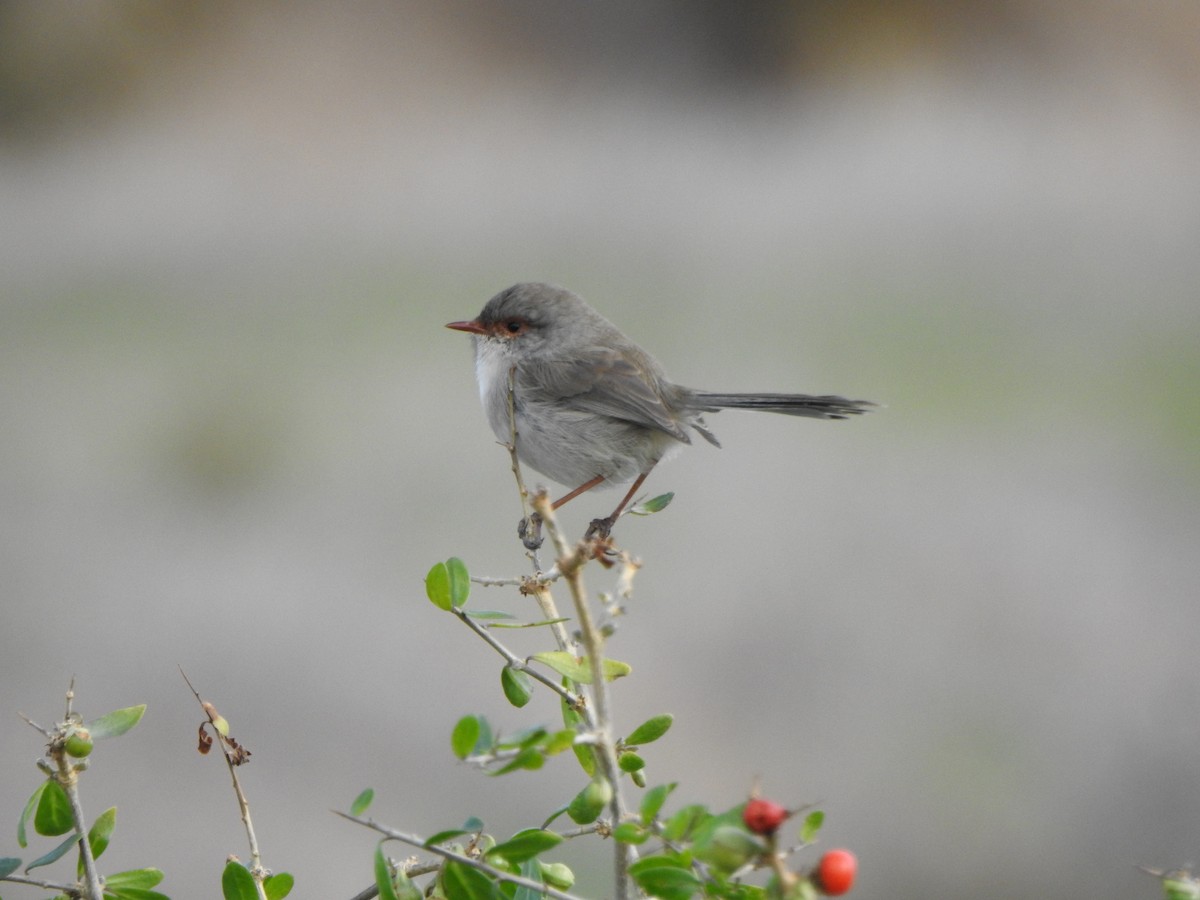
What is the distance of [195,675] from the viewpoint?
6777mm

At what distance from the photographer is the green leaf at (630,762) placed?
1444 mm

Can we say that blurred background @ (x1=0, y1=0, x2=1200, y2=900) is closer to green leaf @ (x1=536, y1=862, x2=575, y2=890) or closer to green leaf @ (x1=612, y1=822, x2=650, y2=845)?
green leaf @ (x1=536, y1=862, x2=575, y2=890)

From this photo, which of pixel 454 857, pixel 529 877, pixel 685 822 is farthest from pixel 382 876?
pixel 685 822

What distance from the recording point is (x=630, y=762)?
4.77ft

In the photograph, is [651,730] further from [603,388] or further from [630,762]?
[603,388]

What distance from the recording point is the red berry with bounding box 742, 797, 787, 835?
96cm

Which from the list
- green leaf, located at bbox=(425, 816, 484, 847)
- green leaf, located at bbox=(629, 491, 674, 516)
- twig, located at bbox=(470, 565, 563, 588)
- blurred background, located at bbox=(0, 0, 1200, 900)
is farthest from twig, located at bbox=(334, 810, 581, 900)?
blurred background, located at bbox=(0, 0, 1200, 900)

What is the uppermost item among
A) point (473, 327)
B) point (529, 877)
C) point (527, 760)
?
point (473, 327)

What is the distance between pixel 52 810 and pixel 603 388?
2.41 meters

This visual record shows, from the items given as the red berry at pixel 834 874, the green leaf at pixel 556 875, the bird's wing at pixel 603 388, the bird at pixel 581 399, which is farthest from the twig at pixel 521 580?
the bird's wing at pixel 603 388

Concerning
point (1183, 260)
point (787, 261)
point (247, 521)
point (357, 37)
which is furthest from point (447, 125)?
point (1183, 260)

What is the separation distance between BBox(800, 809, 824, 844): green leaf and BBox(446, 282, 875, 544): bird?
87.2 inches

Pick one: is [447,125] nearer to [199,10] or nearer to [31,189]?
[199,10]

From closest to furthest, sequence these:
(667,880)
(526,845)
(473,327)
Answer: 1. (667,880)
2. (526,845)
3. (473,327)
